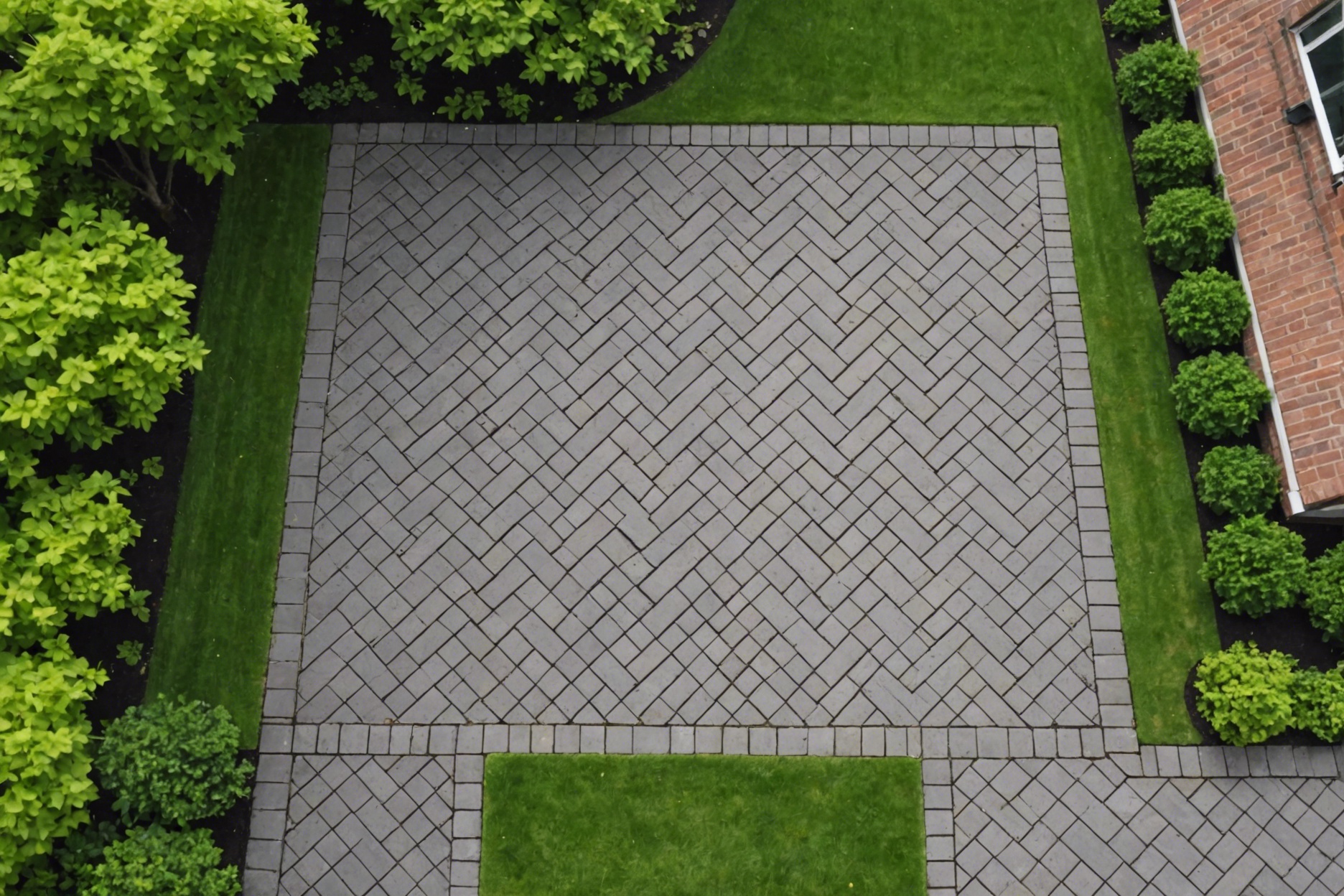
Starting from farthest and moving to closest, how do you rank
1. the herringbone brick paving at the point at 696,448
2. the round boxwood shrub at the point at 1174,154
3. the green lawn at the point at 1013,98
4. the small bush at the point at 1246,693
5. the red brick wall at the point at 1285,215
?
the round boxwood shrub at the point at 1174,154, the green lawn at the point at 1013,98, the herringbone brick paving at the point at 696,448, the red brick wall at the point at 1285,215, the small bush at the point at 1246,693

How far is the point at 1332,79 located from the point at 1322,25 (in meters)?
0.55

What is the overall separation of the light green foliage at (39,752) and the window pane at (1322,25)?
11.9 meters

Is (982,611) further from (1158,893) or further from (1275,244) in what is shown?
(1275,244)

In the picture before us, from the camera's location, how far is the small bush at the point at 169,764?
960 centimetres

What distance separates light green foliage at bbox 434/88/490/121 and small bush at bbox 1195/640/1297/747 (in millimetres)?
8735

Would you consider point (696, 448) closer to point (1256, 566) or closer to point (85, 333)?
point (1256, 566)

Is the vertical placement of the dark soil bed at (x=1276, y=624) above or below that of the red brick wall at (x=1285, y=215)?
below

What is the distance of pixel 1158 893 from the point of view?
10000 millimetres

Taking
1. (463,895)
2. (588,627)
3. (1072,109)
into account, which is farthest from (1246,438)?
(463,895)

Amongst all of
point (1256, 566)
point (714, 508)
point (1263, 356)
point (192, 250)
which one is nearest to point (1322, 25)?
point (1263, 356)

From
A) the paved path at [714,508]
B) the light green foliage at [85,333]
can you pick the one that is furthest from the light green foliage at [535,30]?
the light green foliage at [85,333]

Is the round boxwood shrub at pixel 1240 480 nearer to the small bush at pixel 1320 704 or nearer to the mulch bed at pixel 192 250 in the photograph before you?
the small bush at pixel 1320 704

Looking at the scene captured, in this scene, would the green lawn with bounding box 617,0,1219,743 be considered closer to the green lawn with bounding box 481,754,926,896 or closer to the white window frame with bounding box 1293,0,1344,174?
the white window frame with bounding box 1293,0,1344,174

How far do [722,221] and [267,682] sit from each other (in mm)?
6193
